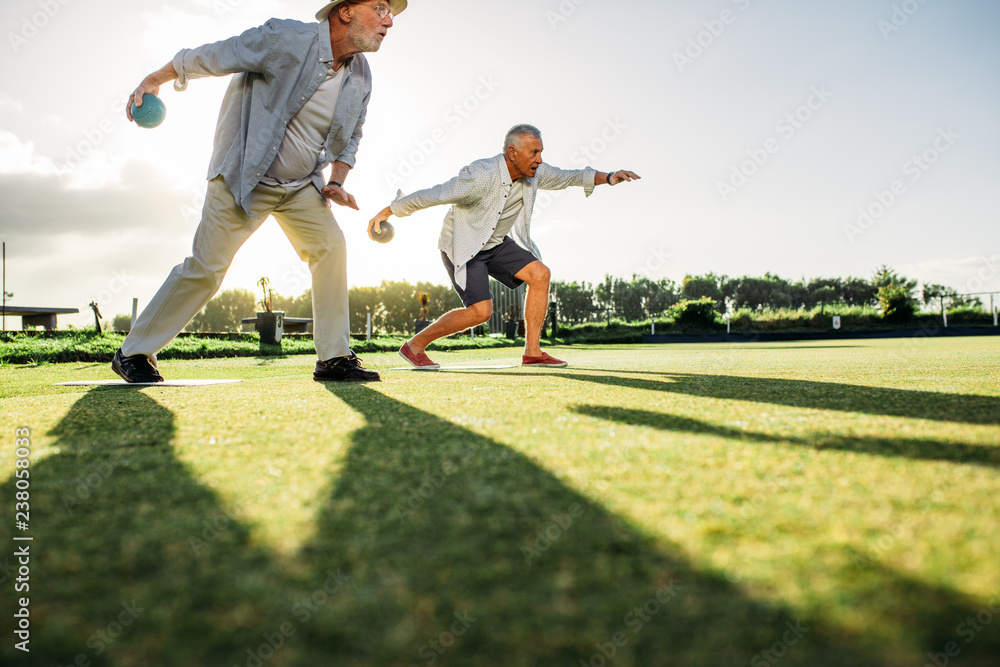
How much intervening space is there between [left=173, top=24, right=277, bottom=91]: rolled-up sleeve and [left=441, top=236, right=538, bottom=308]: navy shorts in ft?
6.95

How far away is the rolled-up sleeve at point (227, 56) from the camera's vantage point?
3.02 metres

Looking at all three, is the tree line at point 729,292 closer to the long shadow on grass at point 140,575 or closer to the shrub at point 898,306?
the shrub at point 898,306

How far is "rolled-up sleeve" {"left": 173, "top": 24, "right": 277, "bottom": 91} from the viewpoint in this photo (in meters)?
3.02

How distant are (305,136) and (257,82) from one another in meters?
0.35

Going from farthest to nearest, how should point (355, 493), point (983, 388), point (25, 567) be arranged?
point (983, 388)
point (355, 493)
point (25, 567)

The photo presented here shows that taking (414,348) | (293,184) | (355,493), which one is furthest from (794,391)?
(414,348)

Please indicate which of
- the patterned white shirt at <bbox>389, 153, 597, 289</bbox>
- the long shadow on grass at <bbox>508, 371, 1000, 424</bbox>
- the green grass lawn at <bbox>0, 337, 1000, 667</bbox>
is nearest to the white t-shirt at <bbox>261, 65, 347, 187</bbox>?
the patterned white shirt at <bbox>389, 153, 597, 289</bbox>

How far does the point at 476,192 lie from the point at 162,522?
4060 mm

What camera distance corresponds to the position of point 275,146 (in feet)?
10.5

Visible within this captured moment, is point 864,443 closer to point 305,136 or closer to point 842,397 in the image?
point 842,397

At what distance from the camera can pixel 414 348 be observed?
498 centimetres

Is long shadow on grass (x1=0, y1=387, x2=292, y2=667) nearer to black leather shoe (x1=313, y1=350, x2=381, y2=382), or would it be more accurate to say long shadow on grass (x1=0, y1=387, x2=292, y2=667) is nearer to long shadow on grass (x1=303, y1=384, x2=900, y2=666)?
long shadow on grass (x1=303, y1=384, x2=900, y2=666)

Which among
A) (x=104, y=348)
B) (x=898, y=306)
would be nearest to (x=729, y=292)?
(x=898, y=306)

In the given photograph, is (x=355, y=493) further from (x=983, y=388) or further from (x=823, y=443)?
(x=983, y=388)
